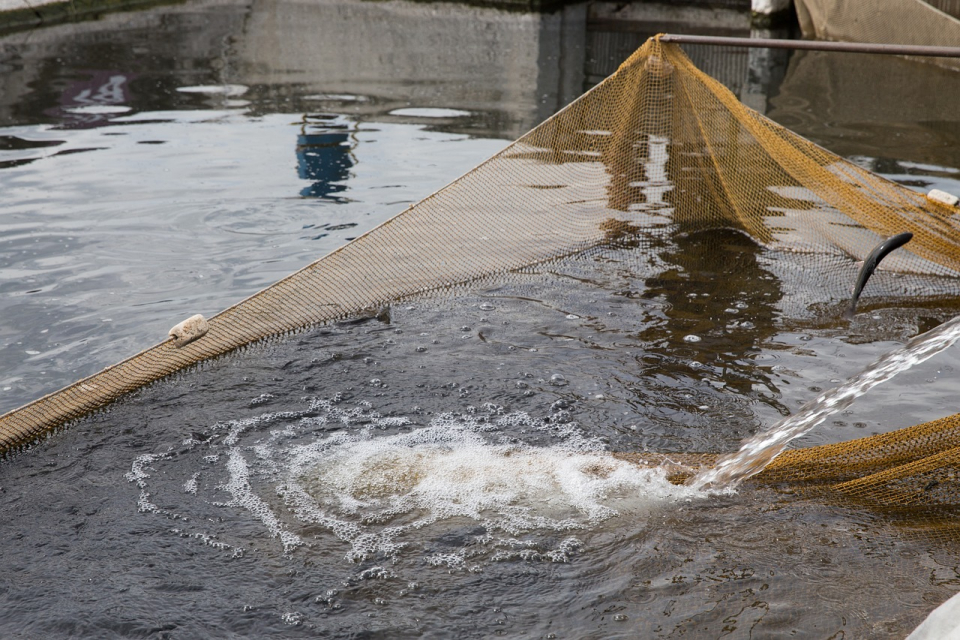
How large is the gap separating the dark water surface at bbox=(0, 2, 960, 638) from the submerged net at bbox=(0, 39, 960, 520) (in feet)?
0.54

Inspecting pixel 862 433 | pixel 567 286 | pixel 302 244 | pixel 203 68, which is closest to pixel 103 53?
pixel 203 68

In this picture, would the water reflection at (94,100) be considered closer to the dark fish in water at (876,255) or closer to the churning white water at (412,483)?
the churning white water at (412,483)

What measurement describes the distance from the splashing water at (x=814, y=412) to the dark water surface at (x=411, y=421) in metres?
0.10

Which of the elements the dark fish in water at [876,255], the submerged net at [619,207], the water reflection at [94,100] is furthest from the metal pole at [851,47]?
the water reflection at [94,100]

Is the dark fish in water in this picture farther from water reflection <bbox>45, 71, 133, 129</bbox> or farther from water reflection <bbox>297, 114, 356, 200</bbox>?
water reflection <bbox>45, 71, 133, 129</bbox>

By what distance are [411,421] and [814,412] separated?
1.89 m

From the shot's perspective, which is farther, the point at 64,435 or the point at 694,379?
the point at 694,379

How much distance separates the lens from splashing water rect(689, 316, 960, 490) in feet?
11.3

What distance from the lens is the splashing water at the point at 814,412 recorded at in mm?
3455

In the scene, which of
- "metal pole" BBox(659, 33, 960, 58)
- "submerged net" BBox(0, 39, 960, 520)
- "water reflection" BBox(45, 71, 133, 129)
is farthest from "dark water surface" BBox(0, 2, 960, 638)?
"metal pole" BBox(659, 33, 960, 58)

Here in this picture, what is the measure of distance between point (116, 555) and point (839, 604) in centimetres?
258

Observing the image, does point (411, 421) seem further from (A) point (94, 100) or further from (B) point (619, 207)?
(A) point (94, 100)

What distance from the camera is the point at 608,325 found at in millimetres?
4977

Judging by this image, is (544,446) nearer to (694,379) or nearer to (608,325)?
(694,379)
